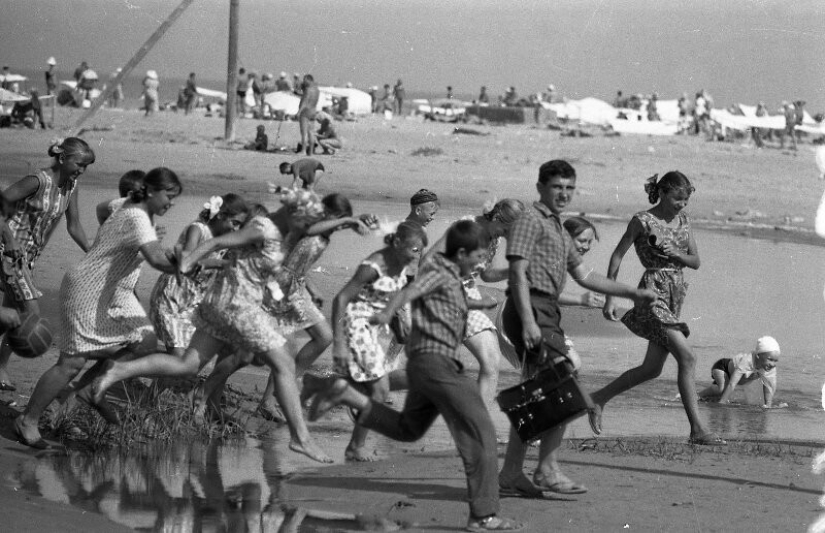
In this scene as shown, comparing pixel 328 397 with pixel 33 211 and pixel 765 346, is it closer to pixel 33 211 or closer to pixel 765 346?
pixel 33 211

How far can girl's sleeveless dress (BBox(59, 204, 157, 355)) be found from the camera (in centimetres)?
721

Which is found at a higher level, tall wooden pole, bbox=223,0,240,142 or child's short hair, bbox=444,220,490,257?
tall wooden pole, bbox=223,0,240,142

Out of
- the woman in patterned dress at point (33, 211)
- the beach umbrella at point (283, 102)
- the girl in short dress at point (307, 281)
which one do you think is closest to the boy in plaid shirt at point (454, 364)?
the girl in short dress at point (307, 281)

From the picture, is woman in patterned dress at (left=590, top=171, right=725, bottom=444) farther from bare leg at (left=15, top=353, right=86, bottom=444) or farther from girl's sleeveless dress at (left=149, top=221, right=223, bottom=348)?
bare leg at (left=15, top=353, right=86, bottom=444)

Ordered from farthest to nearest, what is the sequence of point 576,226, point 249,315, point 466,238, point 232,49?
point 232,49 < point 576,226 < point 249,315 < point 466,238

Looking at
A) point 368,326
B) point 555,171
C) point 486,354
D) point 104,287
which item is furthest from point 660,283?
point 104,287

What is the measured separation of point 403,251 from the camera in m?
7.10

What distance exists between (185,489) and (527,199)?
16541mm

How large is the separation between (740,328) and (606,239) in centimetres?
601

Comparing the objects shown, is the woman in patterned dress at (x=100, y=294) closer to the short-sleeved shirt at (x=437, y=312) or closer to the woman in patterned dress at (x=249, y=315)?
the woman in patterned dress at (x=249, y=315)

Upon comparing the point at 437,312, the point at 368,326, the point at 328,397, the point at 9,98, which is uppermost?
the point at 9,98

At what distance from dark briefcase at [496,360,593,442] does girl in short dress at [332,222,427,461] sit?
86cm

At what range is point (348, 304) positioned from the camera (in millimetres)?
7023

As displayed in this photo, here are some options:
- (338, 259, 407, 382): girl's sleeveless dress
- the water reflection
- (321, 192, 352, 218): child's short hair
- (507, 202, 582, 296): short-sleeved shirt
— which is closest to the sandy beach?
the water reflection
